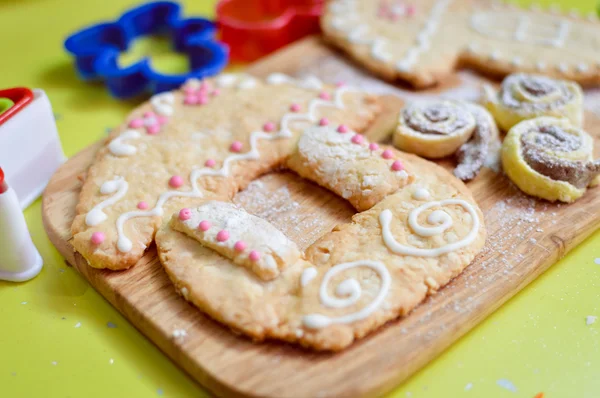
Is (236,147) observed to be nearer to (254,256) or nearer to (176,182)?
(176,182)

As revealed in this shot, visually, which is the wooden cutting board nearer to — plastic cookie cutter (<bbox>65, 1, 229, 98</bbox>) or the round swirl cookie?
the round swirl cookie

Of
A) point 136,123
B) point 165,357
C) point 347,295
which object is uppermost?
point 136,123

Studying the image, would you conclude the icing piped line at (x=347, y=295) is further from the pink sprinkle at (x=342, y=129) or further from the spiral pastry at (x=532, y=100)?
the spiral pastry at (x=532, y=100)

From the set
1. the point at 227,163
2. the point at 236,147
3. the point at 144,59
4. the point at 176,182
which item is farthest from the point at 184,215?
the point at 144,59

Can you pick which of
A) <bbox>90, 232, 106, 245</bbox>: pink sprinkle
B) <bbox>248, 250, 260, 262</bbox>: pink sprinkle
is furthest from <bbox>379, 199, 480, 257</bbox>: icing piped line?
<bbox>90, 232, 106, 245</bbox>: pink sprinkle

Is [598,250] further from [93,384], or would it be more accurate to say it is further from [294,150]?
[93,384]

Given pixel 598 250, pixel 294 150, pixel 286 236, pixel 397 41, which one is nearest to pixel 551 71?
pixel 397 41
